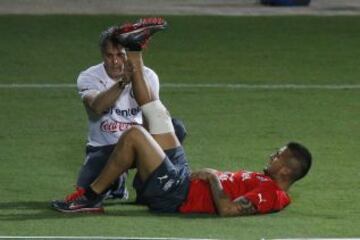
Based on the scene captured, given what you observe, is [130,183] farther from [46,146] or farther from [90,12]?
[90,12]

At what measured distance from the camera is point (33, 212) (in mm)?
10938

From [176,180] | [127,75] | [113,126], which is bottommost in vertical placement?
[176,180]

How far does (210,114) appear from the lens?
1536 centimetres

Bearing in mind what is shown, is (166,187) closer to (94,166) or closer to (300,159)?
(94,166)

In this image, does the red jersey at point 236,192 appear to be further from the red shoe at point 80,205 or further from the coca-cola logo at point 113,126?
the coca-cola logo at point 113,126

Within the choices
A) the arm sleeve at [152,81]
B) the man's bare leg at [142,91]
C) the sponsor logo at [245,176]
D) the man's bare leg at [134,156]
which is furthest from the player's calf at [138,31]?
the sponsor logo at [245,176]

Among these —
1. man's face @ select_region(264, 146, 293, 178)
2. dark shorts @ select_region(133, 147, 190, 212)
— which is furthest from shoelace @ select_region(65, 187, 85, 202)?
man's face @ select_region(264, 146, 293, 178)

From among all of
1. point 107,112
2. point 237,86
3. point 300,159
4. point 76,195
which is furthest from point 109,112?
point 237,86

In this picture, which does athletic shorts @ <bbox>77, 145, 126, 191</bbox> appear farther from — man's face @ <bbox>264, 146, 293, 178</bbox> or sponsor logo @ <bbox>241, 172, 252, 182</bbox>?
man's face @ <bbox>264, 146, 293, 178</bbox>

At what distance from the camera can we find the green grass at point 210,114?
10.6 m

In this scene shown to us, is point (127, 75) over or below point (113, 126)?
over

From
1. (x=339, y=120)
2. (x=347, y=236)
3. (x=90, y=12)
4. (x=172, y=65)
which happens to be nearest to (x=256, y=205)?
(x=347, y=236)

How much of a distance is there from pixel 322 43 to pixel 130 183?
822 cm

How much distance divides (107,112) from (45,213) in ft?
3.32
